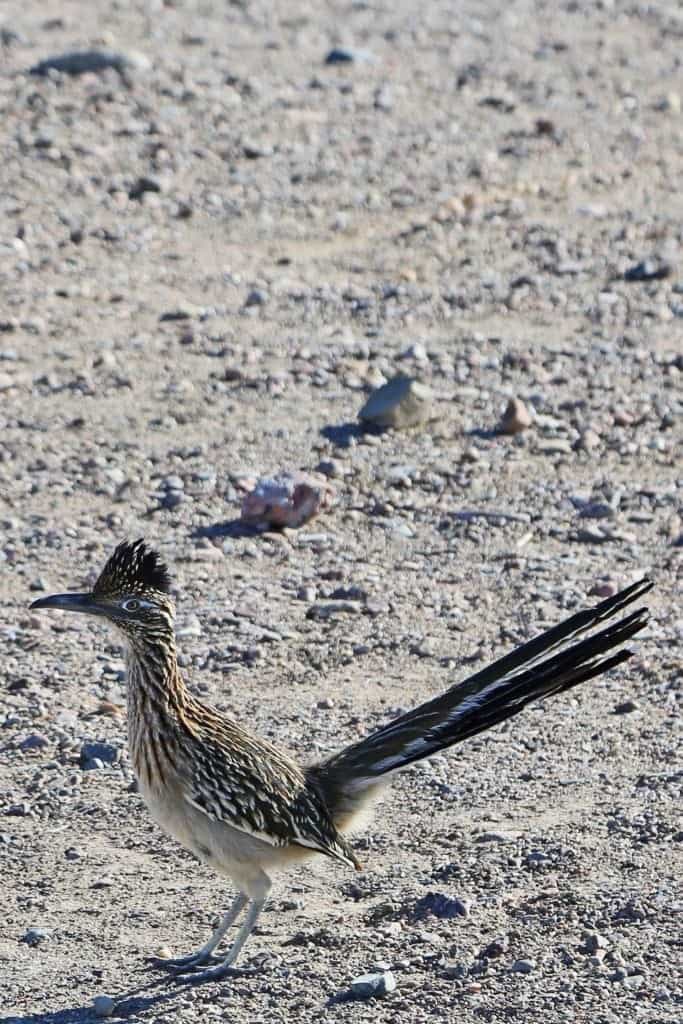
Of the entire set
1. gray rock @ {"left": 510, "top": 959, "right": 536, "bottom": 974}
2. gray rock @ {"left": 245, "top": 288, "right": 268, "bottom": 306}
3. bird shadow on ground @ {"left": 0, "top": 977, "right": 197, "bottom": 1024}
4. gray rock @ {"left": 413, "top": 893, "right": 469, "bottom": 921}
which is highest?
gray rock @ {"left": 510, "top": 959, "right": 536, "bottom": 974}

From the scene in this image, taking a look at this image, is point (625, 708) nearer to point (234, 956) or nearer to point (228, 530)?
point (234, 956)

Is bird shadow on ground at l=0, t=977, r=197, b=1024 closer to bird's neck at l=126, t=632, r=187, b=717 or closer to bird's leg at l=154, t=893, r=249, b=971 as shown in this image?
bird's leg at l=154, t=893, r=249, b=971

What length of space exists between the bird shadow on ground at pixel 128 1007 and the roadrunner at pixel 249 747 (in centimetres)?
9

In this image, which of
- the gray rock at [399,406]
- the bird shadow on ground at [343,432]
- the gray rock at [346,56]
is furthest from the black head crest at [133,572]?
the gray rock at [346,56]

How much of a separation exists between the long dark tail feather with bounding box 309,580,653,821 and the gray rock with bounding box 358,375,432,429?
14.9 ft

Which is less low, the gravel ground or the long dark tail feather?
the long dark tail feather

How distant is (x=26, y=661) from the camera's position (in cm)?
886

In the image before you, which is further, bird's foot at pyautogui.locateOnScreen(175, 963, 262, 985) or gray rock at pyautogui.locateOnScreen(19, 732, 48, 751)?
gray rock at pyautogui.locateOnScreen(19, 732, 48, 751)

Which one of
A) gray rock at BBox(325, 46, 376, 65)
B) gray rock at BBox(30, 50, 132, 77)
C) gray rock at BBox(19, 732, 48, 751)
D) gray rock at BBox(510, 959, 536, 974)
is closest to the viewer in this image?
gray rock at BBox(510, 959, 536, 974)

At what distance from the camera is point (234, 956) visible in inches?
264

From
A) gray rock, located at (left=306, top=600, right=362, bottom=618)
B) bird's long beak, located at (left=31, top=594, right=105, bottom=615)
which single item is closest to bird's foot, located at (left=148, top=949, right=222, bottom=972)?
bird's long beak, located at (left=31, top=594, right=105, bottom=615)

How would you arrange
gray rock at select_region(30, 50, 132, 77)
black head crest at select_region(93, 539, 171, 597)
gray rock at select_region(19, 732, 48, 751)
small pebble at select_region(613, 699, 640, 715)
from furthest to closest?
gray rock at select_region(30, 50, 132, 77) → small pebble at select_region(613, 699, 640, 715) → gray rock at select_region(19, 732, 48, 751) → black head crest at select_region(93, 539, 171, 597)

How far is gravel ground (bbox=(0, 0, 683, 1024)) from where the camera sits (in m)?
6.98

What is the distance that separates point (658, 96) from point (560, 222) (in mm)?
4114
